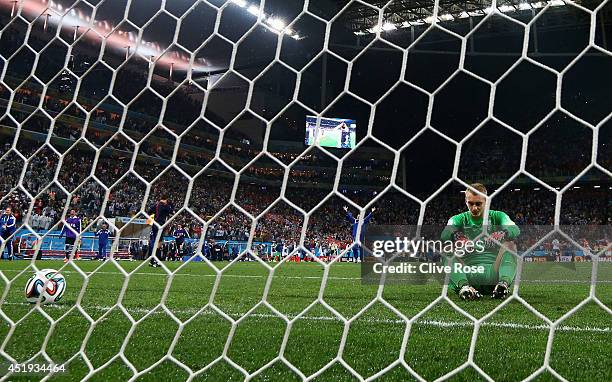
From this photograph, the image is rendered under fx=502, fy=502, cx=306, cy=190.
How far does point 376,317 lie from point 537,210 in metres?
13.4

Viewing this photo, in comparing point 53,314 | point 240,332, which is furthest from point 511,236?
point 53,314

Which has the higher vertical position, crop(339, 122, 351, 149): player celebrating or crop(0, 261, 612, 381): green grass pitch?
crop(0, 261, 612, 381): green grass pitch

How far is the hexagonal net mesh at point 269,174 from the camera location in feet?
4.94

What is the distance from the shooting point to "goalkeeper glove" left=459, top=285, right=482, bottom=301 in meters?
2.96

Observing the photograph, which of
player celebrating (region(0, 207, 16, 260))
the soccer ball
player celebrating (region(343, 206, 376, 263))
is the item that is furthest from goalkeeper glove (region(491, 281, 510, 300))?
player celebrating (region(0, 207, 16, 260))

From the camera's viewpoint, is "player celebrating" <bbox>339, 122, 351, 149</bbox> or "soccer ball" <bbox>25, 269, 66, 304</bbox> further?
"player celebrating" <bbox>339, 122, 351, 149</bbox>

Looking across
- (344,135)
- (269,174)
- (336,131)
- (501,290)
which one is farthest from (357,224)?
(269,174)

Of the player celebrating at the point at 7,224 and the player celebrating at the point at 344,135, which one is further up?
the player celebrating at the point at 344,135

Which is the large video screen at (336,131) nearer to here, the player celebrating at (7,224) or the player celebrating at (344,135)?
the player celebrating at (344,135)

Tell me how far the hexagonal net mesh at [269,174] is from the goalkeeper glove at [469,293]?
17cm

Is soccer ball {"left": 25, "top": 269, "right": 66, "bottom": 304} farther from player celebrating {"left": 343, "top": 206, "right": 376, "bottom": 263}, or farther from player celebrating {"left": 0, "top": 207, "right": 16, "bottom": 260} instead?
player celebrating {"left": 0, "top": 207, "right": 16, "bottom": 260}

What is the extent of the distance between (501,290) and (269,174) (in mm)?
14884

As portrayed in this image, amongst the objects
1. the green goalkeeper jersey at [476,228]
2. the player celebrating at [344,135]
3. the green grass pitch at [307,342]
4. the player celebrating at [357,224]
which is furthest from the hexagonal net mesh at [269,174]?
the green goalkeeper jersey at [476,228]

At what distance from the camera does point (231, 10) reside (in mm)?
14828
